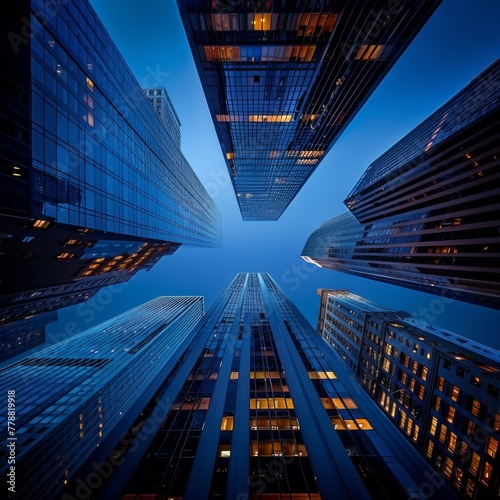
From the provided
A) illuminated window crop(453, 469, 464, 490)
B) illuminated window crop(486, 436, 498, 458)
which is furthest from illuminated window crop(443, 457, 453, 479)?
illuminated window crop(486, 436, 498, 458)

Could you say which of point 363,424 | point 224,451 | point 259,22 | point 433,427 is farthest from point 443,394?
point 259,22

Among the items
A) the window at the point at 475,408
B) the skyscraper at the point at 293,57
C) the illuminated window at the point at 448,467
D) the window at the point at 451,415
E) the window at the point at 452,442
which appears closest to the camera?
the skyscraper at the point at 293,57

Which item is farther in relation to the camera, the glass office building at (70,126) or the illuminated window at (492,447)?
the illuminated window at (492,447)

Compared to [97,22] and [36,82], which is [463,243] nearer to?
[36,82]

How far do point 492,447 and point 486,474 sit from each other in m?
3.88

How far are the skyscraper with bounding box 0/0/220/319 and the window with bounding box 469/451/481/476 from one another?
59141 millimetres

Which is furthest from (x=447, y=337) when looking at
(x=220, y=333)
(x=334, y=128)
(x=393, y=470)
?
(x=334, y=128)

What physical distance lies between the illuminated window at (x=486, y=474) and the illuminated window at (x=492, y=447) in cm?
156

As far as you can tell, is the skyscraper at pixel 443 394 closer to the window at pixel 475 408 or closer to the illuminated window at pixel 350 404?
the window at pixel 475 408

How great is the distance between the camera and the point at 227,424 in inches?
939

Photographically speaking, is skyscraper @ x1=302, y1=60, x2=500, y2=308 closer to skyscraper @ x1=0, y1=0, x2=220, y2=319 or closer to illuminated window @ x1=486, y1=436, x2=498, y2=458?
illuminated window @ x1=486, y1=436, x2=498, y2=458

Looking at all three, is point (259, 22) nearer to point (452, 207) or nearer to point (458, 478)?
point (452, 207)

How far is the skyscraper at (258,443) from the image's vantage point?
1752cm

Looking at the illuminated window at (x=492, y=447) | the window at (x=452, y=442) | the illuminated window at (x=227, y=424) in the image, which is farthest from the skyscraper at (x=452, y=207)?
the illuminated window at (x=227, y=424)
